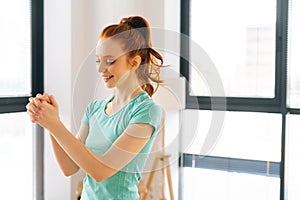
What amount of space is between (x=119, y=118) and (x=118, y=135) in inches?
1.9

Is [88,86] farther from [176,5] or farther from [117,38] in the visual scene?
[176,5]

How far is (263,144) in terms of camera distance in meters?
2.61

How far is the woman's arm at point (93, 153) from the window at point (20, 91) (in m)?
1.47

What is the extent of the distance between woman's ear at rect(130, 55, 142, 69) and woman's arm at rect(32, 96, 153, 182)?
0.16 m

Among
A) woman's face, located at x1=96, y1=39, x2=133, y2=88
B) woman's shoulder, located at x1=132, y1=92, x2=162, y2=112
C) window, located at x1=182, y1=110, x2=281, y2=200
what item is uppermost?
woman's face, located at x1=96, y1=39, x2=133, y2=88

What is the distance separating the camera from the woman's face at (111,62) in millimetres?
1057

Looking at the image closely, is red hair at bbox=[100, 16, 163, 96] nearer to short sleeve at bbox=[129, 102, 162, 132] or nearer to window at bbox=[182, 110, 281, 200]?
short sleeve at bbox=[129, 102, 162, 132]

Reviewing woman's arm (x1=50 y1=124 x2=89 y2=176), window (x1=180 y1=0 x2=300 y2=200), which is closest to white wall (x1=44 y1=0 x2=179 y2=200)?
window (x1=180 y1=0 x2=300 y2=200)

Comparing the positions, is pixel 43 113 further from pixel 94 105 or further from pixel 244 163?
pixel 244 163

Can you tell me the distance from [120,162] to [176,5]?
189 centimetres

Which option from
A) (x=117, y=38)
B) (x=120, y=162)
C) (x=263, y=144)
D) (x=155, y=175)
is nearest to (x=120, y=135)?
(x=120, y=162)

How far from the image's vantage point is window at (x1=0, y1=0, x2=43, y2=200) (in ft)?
8.11

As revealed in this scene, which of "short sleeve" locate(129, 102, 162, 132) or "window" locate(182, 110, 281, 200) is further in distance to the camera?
"window" locate(182, 110, 281, 200)

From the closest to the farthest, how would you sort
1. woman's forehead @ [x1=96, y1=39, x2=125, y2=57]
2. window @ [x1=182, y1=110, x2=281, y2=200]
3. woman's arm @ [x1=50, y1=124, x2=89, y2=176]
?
woman's forehead @ [x1=96, y1=39, x2=125, y2=57], woman's arm @ [x1=50, y1=124, x2=89, y2=176], window @ [x1=182, y1=110, x2=281, y2=200]
